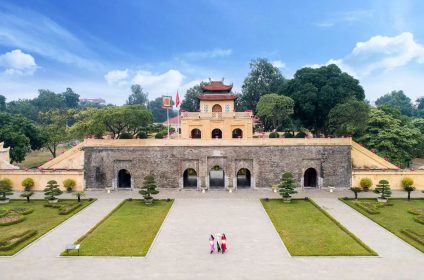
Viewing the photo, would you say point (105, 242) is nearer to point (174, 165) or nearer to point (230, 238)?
point (230, 238)

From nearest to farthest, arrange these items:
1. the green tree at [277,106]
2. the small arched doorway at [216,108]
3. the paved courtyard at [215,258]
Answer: the paved courtyard at [215,258]
the small arched doorway at [216,108]
the green tree at [277,106]

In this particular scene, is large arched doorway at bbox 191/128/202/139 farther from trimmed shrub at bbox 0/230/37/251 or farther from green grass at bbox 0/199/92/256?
trimmed shrub at bbox 0/230/37/251

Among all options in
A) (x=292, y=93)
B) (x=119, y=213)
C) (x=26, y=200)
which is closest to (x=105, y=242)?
(x=119, y=213)

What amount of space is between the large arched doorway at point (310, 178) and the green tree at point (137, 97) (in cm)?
8264

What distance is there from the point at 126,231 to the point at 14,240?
22.0ft

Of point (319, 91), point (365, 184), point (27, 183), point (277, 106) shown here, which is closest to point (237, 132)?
point (277, 106)

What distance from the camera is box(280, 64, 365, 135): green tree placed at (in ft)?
143

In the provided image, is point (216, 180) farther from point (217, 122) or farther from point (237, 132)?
point (217, 122)

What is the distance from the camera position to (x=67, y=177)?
36969 mm

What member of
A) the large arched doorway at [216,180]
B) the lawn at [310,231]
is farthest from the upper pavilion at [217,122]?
the lawn at [310,231]

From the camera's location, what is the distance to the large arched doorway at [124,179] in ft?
128

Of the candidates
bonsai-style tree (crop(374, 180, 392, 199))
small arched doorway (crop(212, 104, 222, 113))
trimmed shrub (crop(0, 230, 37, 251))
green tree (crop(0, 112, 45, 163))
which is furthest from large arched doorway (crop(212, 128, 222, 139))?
green tree (crop(0, 112, 45, 163))

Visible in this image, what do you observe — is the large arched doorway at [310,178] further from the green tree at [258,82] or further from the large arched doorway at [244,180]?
the green tree at [258,82]

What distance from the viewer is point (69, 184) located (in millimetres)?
36469
